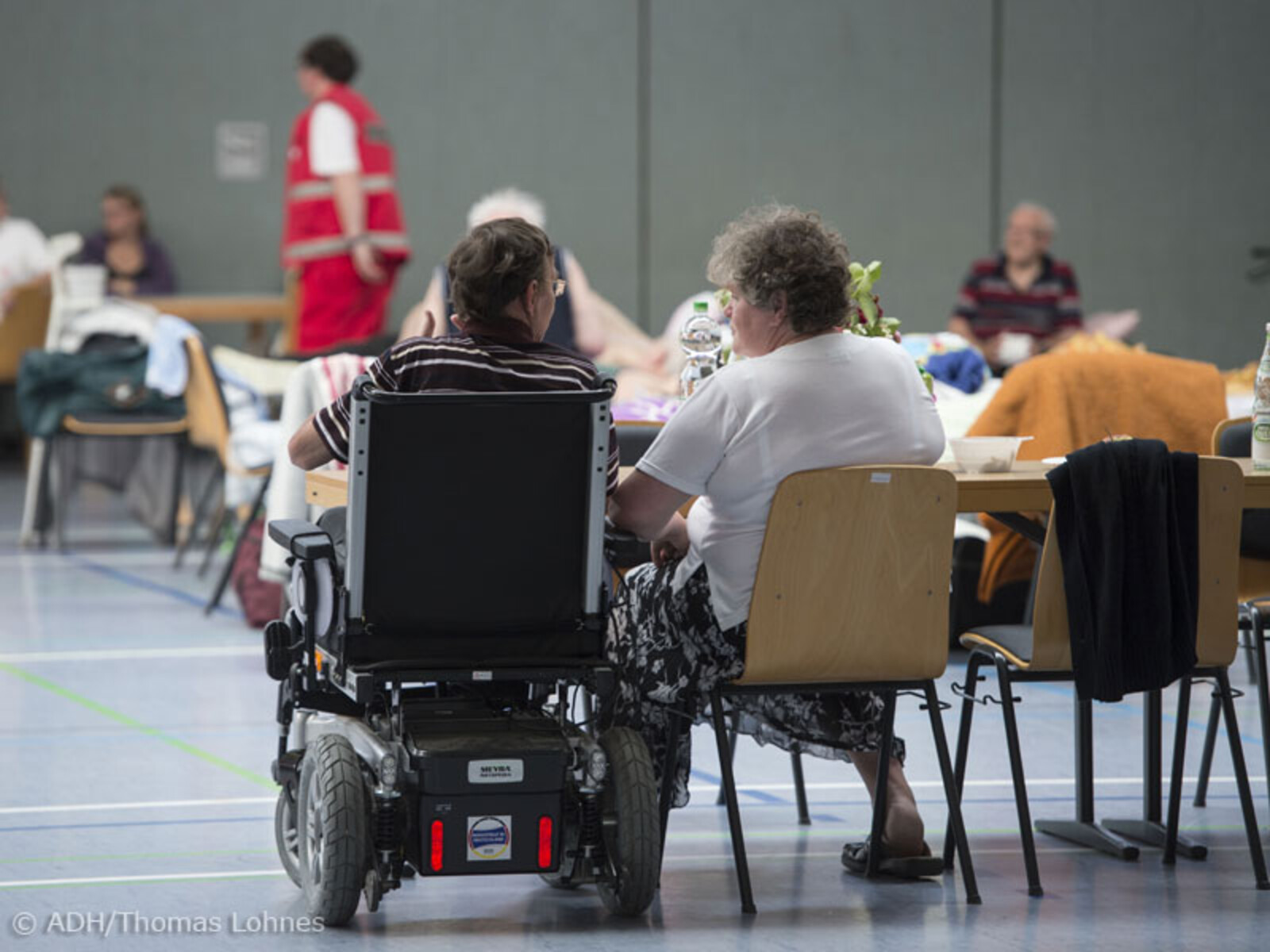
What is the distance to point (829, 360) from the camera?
3.26m

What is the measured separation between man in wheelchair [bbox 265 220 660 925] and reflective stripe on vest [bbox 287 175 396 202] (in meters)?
5.58

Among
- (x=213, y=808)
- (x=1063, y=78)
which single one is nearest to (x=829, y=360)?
(x=213, y=808)

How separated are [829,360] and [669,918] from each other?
0.91 meters

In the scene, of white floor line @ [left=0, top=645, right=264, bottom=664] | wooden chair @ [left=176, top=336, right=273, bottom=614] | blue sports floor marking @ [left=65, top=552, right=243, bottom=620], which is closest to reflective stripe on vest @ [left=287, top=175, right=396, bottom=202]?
wooden chair @ [left=176, top=336, right=273, bottom=614]

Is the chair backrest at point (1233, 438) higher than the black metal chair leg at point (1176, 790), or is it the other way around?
the chair backrest at point (1233, 438)

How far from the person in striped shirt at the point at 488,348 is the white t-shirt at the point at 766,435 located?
137mm

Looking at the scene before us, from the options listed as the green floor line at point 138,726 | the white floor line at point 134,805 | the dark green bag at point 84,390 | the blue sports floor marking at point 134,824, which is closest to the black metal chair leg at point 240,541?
the green floor line at point 138,726

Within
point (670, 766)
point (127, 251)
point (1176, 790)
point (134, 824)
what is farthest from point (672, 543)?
point (127, 251)

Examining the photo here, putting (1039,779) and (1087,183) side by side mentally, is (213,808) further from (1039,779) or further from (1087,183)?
(1087,183)

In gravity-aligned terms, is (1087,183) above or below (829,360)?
above

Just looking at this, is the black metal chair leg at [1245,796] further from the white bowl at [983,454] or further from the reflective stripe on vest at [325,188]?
the reflective stripe on vest at [325,188]

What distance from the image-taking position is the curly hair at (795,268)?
10.8 feet

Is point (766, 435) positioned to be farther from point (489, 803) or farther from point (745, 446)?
point (489, 803)

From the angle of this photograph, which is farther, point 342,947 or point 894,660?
point 894,660
